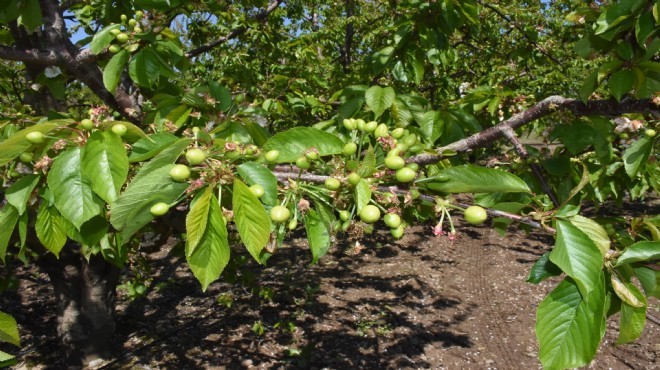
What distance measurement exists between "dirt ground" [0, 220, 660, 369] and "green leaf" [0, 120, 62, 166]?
2336mm

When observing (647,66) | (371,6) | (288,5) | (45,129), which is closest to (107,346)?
(45,129)

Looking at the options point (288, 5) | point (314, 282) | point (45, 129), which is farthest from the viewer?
point (288, 5)

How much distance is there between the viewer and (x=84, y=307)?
3.97 metres

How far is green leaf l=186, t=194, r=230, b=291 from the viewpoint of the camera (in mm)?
1033

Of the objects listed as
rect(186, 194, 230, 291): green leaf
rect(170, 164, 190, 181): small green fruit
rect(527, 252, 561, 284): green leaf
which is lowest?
rect(527, 252, 561, 284): green leaf

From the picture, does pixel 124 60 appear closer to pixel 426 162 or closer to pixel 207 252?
pixel 207 252

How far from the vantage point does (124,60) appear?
6.12ft

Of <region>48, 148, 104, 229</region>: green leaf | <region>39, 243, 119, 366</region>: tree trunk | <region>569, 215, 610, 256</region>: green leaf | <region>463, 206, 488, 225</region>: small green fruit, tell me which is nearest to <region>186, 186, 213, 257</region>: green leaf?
<region>48, 148, 104, 229</region>: green leaf

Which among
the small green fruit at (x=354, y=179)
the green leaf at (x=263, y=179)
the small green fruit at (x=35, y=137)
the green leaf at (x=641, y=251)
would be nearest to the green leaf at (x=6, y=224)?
the small green fruit at (x=35, y=137)

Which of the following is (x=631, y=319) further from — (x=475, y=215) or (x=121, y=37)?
(x=121, y=37)

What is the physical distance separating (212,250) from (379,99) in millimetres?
1221

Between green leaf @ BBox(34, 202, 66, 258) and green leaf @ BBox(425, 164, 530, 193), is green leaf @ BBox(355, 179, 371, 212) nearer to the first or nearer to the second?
green leaf @ BBox(425, 164, 530, 193)

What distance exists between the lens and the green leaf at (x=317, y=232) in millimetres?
1272

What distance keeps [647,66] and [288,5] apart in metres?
5.86
